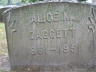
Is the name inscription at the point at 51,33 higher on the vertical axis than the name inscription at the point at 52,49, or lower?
higher

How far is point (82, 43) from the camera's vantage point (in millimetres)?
2631

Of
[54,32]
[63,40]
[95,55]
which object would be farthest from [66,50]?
[95,55]

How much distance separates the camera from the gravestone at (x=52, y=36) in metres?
2.54

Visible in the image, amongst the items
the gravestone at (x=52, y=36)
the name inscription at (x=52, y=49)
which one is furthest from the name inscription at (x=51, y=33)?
the name inscription at (x=52, y=49)

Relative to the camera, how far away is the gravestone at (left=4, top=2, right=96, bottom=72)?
2535 millimetres

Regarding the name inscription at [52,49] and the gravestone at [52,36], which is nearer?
the gravestone at [52,36]

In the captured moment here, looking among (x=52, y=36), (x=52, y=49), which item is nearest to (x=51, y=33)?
(x=52, y=36)

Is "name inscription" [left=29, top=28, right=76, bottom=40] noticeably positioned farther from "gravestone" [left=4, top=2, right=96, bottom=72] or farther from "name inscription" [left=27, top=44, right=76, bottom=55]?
"name inscription" [left=27, top=44, right=76, bottom=55]

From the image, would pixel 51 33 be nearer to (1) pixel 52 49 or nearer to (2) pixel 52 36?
(2) pixel 52 36

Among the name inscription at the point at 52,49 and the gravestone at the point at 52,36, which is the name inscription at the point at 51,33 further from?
the name inscription at the point at 52,49

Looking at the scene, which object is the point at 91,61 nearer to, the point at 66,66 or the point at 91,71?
the point at 91,71

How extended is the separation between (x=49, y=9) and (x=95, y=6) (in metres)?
1.01

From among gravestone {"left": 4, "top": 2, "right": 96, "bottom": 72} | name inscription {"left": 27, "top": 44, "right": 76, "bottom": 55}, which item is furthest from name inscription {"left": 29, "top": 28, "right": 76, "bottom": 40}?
name inscription {"left": 27, "top": 44, "right": 76, "bottom": 55}

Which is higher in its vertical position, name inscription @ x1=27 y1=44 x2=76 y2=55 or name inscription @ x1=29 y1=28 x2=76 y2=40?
name inscription @ x1=29 y1=28 x2=76 y2=40
